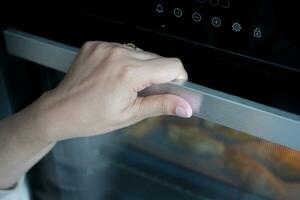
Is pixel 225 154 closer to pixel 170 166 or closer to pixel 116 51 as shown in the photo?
pixel 170 166


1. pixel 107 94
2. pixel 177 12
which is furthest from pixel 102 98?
pixel 177 12

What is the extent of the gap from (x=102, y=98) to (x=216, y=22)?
140 millimetres

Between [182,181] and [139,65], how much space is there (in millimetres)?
251

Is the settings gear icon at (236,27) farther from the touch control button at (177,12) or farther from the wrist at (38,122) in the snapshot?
the wrist at (38,122)

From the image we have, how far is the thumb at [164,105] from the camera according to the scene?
47 cm

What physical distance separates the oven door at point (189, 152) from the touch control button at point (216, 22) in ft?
0.21

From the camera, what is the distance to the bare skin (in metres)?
0.46

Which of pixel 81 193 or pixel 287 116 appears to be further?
pixel 81 193

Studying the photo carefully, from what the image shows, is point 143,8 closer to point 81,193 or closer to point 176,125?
point 176,125

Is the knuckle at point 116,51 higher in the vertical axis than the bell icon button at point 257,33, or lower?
lower

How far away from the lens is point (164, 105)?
0.47 metres

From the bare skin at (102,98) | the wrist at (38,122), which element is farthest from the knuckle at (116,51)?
the wrist at (38,122)

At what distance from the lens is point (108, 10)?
0.51 m

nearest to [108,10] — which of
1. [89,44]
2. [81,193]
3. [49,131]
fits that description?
[89,44]
